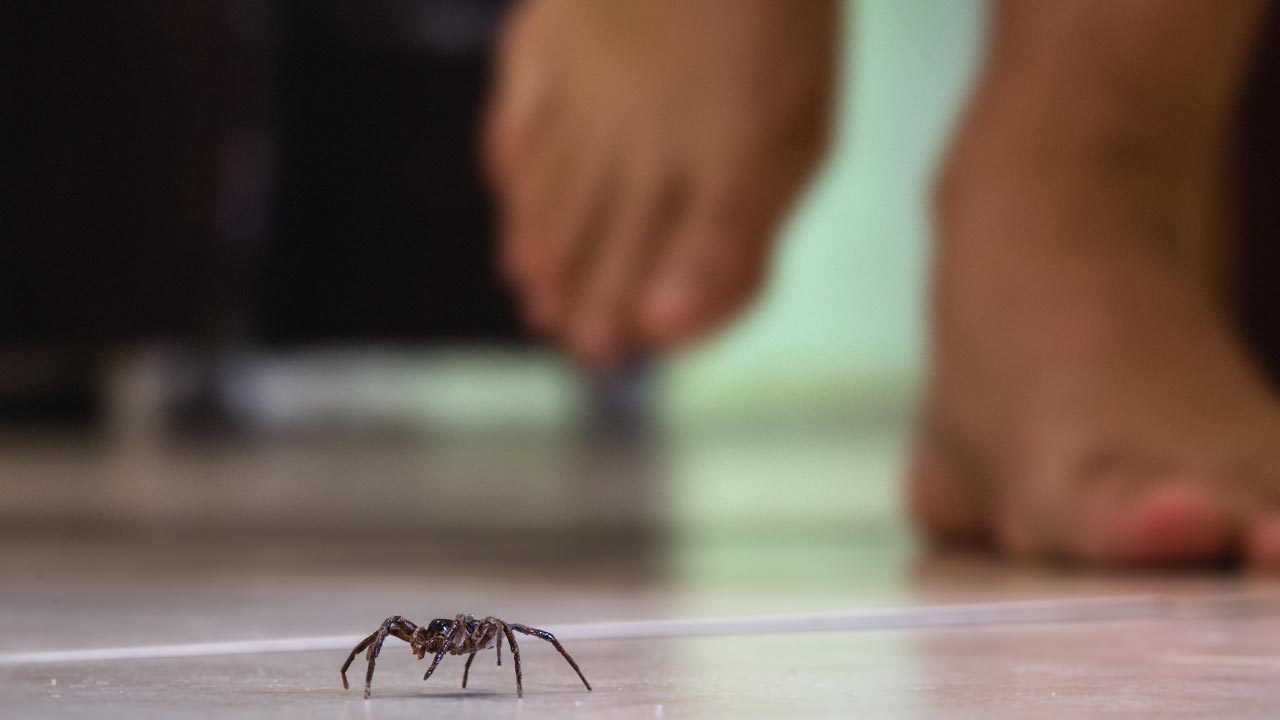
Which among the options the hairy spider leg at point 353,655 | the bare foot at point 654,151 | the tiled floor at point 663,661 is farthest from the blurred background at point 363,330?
the hairy spider leg at point 353,655

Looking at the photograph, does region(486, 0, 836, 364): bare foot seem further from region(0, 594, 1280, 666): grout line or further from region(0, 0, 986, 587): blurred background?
region(0, 594, 1280, 666): grout line

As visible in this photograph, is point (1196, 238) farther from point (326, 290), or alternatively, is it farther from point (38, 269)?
point (326, 290)

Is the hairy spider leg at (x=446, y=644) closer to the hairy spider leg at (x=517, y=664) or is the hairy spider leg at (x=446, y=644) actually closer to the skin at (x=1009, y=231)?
the hairy spider leg at (x=517, y=664)

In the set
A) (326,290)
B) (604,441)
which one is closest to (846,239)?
(326,290)

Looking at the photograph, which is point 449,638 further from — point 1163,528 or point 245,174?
point 245,174

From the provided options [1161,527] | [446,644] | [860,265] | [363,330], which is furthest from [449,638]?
[860,265]

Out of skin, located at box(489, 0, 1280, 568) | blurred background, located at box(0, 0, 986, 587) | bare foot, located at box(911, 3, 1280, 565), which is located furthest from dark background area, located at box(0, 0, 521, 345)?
bare foot, located at box(911, 3, 1280, 565)
